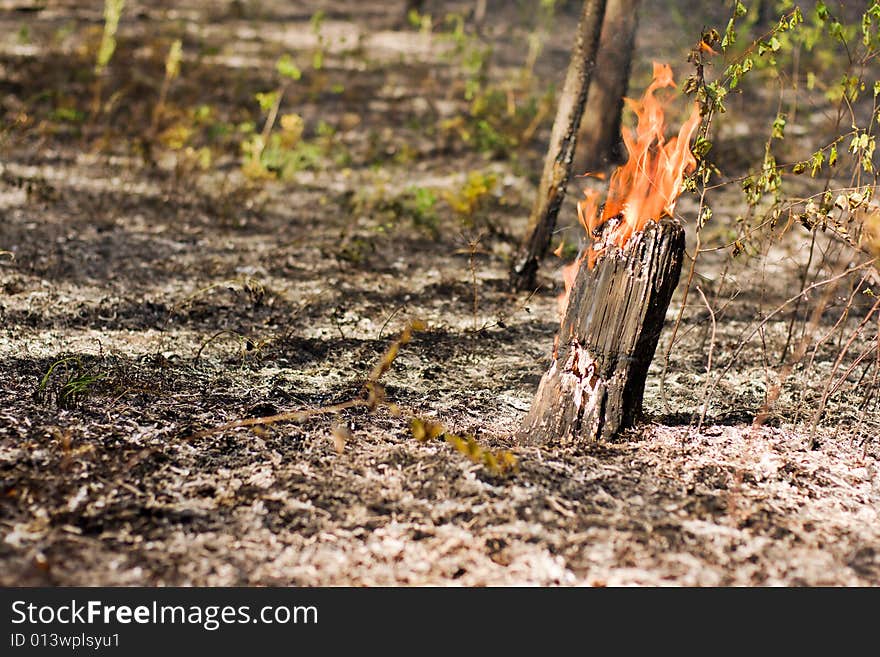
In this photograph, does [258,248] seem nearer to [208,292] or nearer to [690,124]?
[208,292]

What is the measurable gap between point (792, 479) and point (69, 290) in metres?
3.77

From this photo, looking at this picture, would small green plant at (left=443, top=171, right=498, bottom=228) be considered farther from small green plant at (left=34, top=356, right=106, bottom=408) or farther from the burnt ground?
small green plant at (left=34, top=356, right=106, bottom=408)

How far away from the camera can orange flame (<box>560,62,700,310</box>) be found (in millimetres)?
3186

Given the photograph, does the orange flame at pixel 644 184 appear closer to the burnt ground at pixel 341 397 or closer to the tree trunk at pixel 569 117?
the burnt ground at pixel 341 397

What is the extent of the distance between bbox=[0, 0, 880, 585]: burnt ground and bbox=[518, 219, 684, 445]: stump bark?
0.12m

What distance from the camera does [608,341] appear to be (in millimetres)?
3219

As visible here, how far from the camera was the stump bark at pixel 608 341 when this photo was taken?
124 inches

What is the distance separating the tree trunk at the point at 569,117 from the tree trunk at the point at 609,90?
1.15m

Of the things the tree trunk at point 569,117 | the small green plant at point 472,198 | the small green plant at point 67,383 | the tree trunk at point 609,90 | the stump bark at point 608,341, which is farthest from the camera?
the tree trunk at point 609,90

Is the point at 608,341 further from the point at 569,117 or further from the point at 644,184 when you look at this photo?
the point at 569,117

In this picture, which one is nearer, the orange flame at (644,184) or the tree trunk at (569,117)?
the orange flame at (644,184)

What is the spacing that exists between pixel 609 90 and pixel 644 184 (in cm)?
373

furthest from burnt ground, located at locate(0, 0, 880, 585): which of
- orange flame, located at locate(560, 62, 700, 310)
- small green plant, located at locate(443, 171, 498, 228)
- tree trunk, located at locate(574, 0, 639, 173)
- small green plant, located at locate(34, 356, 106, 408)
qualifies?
orange flame, located at locate(560, 62, 700, 310)

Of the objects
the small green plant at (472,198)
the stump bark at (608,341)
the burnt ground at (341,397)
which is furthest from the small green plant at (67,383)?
the small green plant at (472,198)
